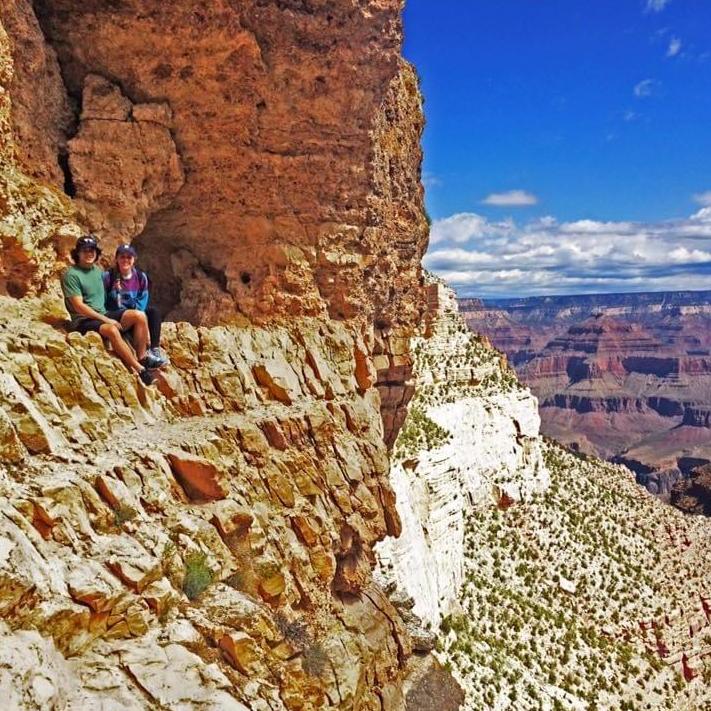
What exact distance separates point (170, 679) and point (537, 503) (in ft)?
114

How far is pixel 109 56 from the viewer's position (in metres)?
11.5

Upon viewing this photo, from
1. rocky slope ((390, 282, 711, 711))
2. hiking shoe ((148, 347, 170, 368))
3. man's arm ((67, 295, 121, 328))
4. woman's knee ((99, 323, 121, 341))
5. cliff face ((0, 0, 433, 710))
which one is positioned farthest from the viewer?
rocky slope ((390, 282, 711, 711))

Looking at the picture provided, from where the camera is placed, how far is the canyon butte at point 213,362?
6.91 m

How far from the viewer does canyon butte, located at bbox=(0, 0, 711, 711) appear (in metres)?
6.91

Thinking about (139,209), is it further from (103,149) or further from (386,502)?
(386,502)

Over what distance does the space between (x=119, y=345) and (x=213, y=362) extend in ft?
7.08

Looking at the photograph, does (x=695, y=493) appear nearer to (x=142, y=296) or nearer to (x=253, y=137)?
(x=253, y=137)

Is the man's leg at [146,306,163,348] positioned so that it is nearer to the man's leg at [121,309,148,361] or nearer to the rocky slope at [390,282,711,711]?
the man's leg at [121,309,148,361]

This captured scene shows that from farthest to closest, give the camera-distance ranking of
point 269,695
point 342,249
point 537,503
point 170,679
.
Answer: point 537,503
point 342,249
point 269,695
point 170,679

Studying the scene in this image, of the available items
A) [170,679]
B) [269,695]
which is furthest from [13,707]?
[269,695]

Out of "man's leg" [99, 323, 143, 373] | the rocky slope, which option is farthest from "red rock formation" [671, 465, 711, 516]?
"man's leg" [99, 323, 143, 373]

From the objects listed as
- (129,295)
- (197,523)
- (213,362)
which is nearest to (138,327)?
(129,295)

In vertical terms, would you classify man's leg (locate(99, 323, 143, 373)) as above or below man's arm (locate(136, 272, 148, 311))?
below

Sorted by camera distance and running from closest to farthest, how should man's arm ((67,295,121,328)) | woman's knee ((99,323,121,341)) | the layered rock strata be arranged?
the layered rock strata < man's arm ((67,295,121,328)) < woman's knee ((99,323,121,341))
